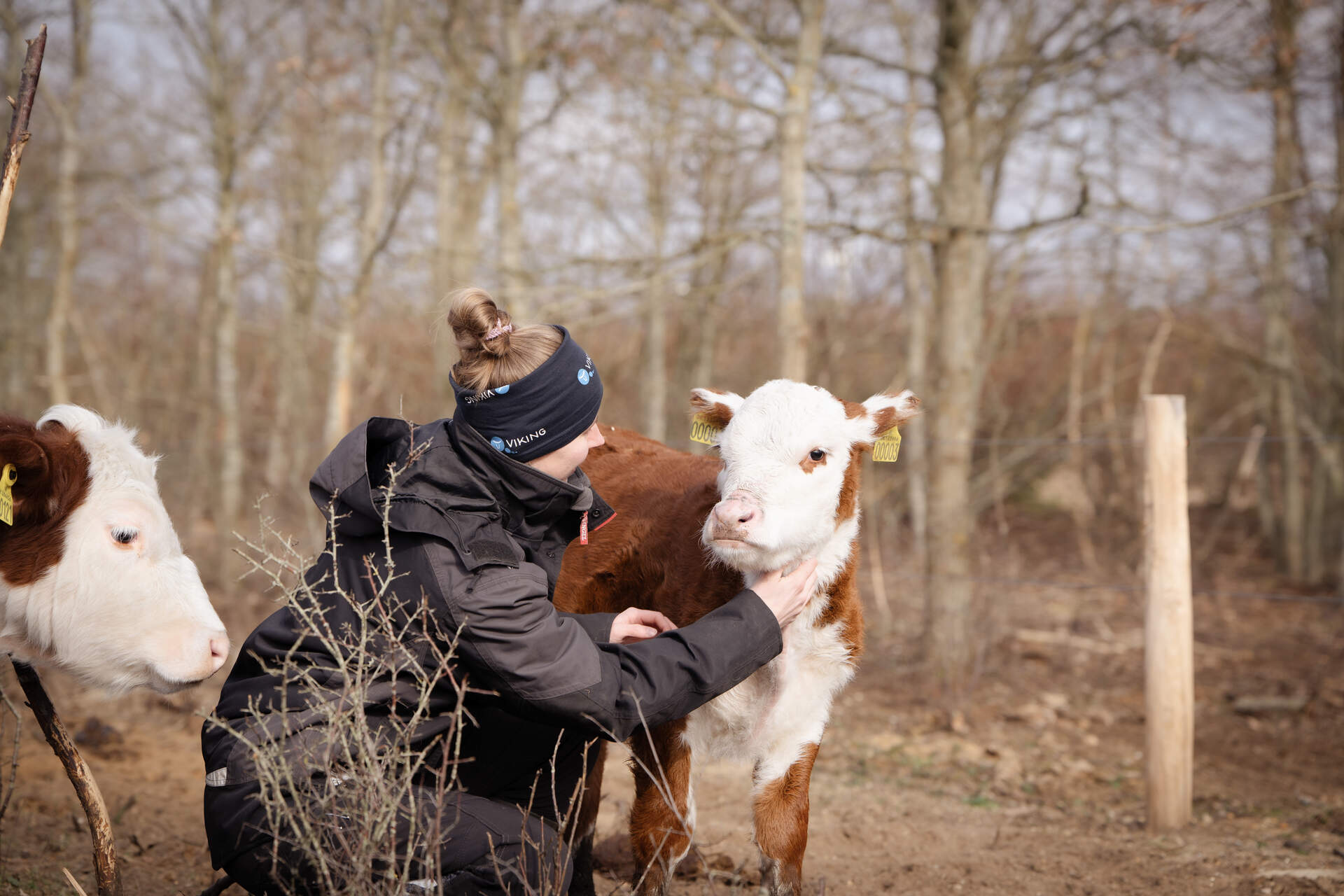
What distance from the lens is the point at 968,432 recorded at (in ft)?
22.0

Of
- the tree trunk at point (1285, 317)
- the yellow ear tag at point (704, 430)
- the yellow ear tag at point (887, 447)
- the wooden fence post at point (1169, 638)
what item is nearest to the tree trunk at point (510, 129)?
the yellow ear tag at point (704, 430)

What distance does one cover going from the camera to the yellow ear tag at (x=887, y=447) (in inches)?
130

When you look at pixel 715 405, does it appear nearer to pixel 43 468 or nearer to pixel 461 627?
pixel 461 627

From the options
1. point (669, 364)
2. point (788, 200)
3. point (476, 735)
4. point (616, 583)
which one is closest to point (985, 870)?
point (616, 583)

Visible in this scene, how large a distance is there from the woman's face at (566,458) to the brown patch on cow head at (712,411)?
1.94ft

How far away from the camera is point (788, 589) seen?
279 cm

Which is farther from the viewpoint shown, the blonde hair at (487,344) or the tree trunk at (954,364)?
the tree trunk at (954,364)

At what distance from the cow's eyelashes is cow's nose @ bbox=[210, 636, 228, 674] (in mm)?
380

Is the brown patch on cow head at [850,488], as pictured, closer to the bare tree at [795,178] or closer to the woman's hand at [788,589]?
the woman's hand at [788,589]

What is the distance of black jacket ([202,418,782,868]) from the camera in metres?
2.37

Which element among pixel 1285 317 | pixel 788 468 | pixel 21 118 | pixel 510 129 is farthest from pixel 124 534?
pixel 1285 317

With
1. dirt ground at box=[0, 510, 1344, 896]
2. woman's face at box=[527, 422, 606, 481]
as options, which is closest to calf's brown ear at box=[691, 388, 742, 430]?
woman's face at box=[527, 422, 606, 481]

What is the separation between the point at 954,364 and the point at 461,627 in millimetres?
5190

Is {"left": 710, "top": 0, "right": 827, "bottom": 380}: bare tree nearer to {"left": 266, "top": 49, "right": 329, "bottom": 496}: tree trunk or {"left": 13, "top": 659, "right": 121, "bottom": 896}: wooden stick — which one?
{"left": 13, "top": 659, "right": 121, "bottom": 896}: wooden stick
